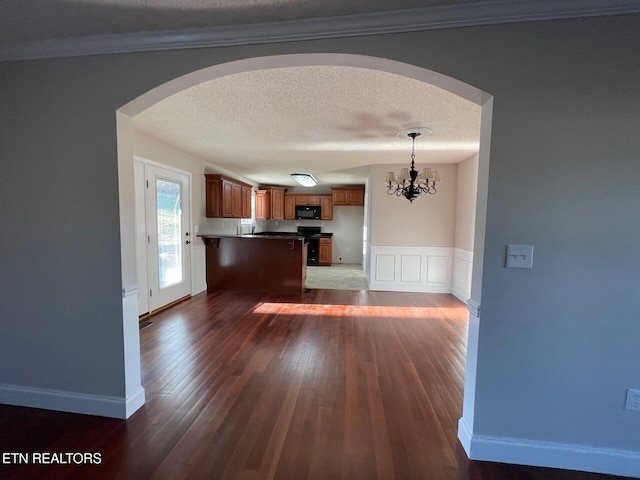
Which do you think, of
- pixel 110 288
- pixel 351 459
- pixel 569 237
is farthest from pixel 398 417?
pixel 110 288

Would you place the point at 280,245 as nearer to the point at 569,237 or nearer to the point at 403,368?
the point at 403,368

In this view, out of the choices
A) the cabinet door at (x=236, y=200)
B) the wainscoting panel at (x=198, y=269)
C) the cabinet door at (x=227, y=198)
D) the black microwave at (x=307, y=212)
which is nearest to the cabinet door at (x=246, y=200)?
the cabinet door at (x=236, y=200)

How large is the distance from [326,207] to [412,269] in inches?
153

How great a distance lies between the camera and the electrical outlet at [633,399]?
4.64 ft

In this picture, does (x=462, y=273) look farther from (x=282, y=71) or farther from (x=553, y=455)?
(x=282, y=71)

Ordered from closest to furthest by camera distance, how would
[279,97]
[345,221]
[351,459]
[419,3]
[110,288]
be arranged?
[419,3] → [351,459] → [110,288] → [279,97] → [345,221]

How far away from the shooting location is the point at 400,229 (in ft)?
17.0

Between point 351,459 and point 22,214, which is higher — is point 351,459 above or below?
below

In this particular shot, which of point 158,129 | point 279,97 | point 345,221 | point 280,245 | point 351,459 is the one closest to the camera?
point 351,459

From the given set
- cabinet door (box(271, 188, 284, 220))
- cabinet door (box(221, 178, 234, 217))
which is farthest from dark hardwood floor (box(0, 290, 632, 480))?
cabinet door (box(271, 188, 284, 220))

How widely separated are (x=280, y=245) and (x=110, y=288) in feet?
11.3

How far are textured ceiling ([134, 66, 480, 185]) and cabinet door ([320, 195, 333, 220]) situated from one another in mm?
3692

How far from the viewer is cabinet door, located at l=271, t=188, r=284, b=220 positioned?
27.3 feet

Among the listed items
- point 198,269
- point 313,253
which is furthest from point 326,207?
point 198,269
